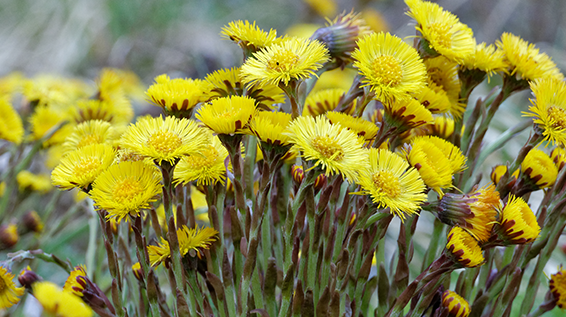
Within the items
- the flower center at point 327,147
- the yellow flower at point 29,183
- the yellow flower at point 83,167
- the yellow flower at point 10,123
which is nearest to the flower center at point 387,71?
the flower center at point 327,147

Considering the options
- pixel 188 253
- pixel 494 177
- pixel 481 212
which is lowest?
pixel 188 253

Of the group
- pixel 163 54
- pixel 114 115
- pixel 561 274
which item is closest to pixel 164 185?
pixel 114 115

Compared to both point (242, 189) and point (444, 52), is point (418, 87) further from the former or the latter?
point (242, 189)

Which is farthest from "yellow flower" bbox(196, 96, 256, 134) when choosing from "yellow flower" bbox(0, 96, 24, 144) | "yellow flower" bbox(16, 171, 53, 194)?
"yellow flower" bbox(16, 171, 53, 194)

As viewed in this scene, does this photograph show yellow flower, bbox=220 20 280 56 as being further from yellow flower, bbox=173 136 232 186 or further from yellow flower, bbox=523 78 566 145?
yellow flower, bbox=523 78 566 145

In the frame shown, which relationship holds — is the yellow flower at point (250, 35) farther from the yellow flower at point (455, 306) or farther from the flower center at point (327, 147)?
the yellow flower at point (455, 306)

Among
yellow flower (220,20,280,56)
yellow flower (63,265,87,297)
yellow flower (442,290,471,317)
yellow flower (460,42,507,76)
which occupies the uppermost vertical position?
yellow flower (460,42,507,76)

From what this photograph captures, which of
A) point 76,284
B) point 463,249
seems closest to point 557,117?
point 463,249
